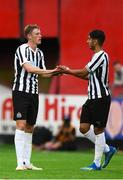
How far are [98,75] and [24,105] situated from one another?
1.28 m

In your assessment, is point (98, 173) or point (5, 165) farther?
point (5, 165)

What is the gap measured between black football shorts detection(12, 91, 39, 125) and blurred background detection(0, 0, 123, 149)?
8.57 metres

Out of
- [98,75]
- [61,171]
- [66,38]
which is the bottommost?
[61,171]

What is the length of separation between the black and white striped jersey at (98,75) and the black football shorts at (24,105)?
93 cm

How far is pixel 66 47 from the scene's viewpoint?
79.0 feet

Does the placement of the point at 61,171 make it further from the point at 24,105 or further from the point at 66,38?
the point at 66,38

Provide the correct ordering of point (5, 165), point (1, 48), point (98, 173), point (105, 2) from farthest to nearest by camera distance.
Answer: point (1, 48), point (105, 2), point (5, 165), point (98, 173)

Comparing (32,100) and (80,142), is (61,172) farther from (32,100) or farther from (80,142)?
(80,142)

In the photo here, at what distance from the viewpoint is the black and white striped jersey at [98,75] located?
13555 millimetres

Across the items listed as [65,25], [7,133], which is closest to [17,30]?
[65,25]

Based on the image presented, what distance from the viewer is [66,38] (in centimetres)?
2408

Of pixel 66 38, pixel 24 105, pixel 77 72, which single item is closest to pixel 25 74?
pixel 24 105

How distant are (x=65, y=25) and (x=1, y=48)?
322cm

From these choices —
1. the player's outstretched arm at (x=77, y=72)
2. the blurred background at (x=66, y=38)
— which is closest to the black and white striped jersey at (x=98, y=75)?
the player's outstretched arm at (x=77, y=72)
